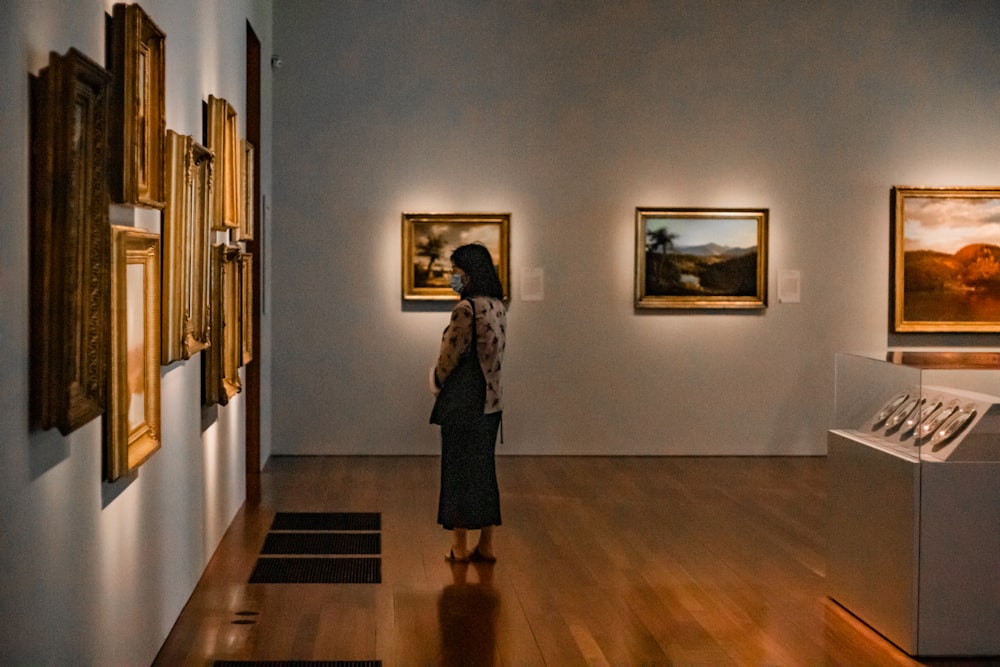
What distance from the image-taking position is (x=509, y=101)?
15.4m

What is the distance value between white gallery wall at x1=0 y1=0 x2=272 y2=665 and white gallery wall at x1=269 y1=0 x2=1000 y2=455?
5869mm

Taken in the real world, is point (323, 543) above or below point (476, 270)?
below

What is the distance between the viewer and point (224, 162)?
9.64 m

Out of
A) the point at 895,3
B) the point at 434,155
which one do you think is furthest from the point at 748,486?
the point at 895,3

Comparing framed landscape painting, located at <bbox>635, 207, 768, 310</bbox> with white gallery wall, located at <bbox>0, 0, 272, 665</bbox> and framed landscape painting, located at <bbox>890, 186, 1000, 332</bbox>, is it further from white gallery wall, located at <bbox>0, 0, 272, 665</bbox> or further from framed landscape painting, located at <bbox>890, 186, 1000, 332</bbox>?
white gallery wall, located at <bbox>0, 0, 272, 665</bbox>

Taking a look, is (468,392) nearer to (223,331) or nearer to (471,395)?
(471,395)

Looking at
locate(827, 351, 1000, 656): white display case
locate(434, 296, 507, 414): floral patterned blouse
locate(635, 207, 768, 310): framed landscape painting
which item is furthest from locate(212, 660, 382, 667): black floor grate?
locate(635, 207, 768, 310): framed landscape painting

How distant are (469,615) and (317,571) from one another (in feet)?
5.57

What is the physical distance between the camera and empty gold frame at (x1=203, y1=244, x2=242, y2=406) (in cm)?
907

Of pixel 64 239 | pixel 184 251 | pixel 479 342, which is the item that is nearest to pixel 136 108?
pixel 64 239

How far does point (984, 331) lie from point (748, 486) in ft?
15.0

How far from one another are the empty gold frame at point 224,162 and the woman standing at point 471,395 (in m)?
1.80

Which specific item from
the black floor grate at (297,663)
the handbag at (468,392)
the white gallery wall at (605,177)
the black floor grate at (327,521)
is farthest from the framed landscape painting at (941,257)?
the black floor grate at (297,663)

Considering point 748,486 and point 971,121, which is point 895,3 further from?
point 748,486
